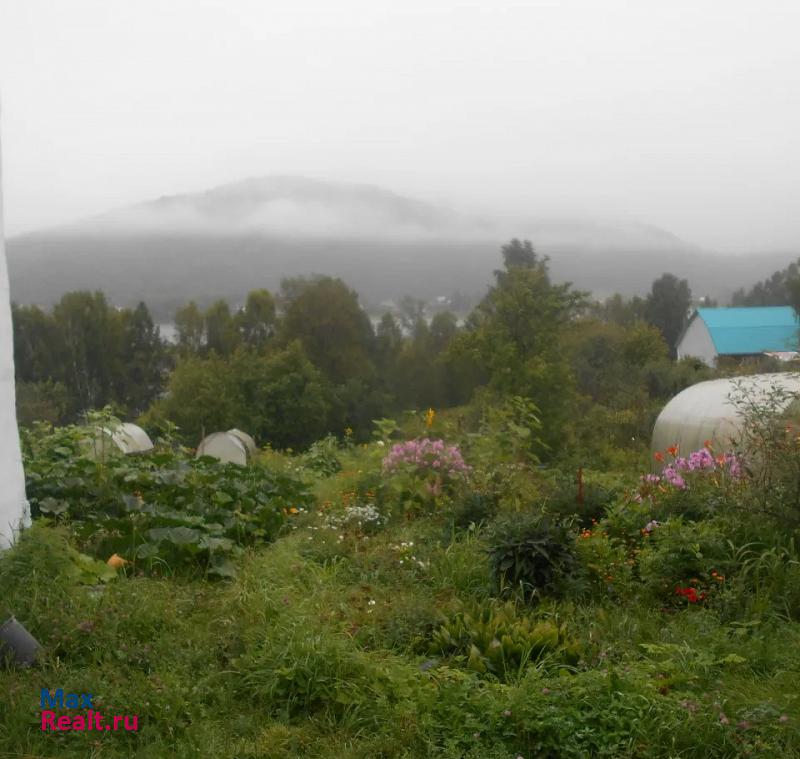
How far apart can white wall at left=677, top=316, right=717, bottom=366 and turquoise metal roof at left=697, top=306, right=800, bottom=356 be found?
13.7 inches

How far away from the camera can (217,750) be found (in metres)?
2.98

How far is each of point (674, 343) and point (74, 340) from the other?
89.0 ft

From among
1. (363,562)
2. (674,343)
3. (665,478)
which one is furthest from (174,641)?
(674,343)

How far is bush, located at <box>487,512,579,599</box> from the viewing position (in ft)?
14.1

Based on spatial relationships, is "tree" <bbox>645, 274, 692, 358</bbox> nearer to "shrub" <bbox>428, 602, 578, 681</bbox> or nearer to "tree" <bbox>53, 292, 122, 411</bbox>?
"tree" <bbox>53, 292, 122, 411</bbox>

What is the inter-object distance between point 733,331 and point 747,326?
753mm

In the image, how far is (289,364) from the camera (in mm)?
30312

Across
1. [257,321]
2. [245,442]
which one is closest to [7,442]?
[245,442]

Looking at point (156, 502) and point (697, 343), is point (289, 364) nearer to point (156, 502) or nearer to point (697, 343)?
point (697, 343)

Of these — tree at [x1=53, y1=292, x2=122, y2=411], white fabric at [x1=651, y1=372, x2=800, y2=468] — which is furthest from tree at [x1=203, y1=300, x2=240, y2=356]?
white fabric at [x1=651, y1=372, x2=800, y2=468]

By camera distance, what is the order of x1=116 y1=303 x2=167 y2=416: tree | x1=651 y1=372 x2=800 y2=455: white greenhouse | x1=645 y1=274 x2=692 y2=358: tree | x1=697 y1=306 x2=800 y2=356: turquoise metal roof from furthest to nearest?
x1=645 y1=274 x2=692 y2=358: tree < x1=697 y1=306 x2=800 y2=356: turquoise metal roof < x1=116 y1=303 x2=167 y2=416: tree < x1=651 y1=372 x2=800 y2=455: white greenhouse

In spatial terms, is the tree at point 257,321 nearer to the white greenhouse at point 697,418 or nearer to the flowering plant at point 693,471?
the white greenhouse at point 697,418

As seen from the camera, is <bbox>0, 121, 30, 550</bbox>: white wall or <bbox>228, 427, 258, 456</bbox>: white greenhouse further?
<bbox>228, 427, 258, 456</bbox>: white greenhouse

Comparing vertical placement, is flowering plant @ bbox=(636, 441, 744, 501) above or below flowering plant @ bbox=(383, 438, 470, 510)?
above
